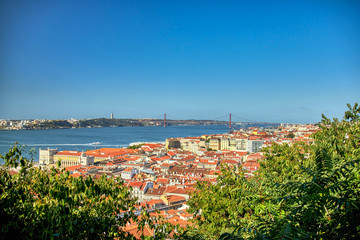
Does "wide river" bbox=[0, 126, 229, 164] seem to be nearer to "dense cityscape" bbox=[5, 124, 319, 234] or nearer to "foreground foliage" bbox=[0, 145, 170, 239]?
"dense cityscape" bbox=[5, 124, 319, 234]

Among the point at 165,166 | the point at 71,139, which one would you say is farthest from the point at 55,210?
the point at 71,139

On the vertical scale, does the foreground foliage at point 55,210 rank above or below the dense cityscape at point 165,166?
above

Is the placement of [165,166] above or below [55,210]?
below

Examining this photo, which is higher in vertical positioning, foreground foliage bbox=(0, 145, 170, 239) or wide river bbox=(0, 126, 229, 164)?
foreground foliage bbox=(0, 145, 170, 239)

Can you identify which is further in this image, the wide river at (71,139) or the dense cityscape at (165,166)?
the wide river at (71,139)

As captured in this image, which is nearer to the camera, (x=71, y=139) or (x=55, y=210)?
(x=55, y=210)

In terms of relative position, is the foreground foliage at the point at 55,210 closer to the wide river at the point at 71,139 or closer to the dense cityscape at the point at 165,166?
the dense cityscape at the point at 165,166

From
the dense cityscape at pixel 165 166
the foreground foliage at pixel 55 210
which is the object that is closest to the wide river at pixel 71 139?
the dense cityscape at pixel 165 166

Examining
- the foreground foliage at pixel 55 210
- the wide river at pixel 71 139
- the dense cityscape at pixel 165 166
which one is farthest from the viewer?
the wide river at pixel 71 139

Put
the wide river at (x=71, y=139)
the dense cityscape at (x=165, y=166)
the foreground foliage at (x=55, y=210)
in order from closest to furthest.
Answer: the foreground foliage at (x=55, y=210)
the dense cityscape at (x=165, y=166)
the wide river at (x=71, y=139)

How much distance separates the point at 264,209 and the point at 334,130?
568 centimetres

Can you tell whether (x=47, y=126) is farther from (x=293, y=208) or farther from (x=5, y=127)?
(x=293, y=208)

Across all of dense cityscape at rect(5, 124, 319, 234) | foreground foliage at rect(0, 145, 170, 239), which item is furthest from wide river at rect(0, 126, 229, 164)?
foreground foliage at rect(0, 145, 170, 239)

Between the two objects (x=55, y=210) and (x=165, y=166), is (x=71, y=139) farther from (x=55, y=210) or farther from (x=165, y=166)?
(x=55, y=210)
